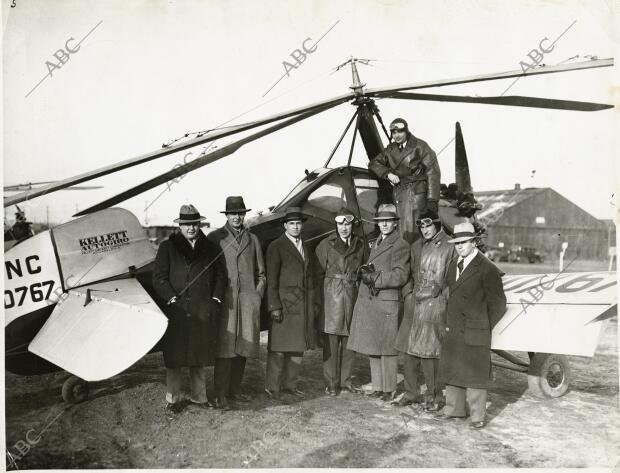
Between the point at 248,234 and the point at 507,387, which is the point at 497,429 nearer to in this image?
the point at 507,387

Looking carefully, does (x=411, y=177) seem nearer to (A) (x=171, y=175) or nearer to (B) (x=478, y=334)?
(B) (x=478, y=334)

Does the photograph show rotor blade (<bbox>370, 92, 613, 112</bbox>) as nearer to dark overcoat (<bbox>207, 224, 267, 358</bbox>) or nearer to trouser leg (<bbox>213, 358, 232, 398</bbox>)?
dark overcoat (<bbox>207, 224, 267, 358</bbox>)

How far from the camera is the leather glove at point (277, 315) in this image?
5270mm

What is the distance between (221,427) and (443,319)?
7.71 feet

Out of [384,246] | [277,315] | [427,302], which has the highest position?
[384,246]

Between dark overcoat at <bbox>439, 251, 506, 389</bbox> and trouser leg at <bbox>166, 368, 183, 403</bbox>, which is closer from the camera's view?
dark overcoat at <bbox>439, 251, 506, 389</bbox>

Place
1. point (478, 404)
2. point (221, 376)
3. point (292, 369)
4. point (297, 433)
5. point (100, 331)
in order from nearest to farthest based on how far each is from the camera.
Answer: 1. point (100, 331)
2. point (297, 433)
3. point (478, 404)
4. point (221, 376)
5. point (292, 369)

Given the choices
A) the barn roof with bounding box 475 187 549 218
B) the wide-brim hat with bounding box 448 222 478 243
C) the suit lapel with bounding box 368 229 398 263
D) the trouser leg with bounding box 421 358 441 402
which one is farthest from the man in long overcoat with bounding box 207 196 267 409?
the barn roof with bounding box 475 187 549 218

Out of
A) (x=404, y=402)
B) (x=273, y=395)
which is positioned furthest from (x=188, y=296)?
(x=404, y=402)

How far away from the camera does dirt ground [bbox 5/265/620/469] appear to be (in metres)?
4.18

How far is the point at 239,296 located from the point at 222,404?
110 cm

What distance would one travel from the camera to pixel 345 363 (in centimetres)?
564

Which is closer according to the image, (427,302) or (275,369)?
(427,302)

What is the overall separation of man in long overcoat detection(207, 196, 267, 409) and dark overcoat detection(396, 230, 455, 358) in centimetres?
155
